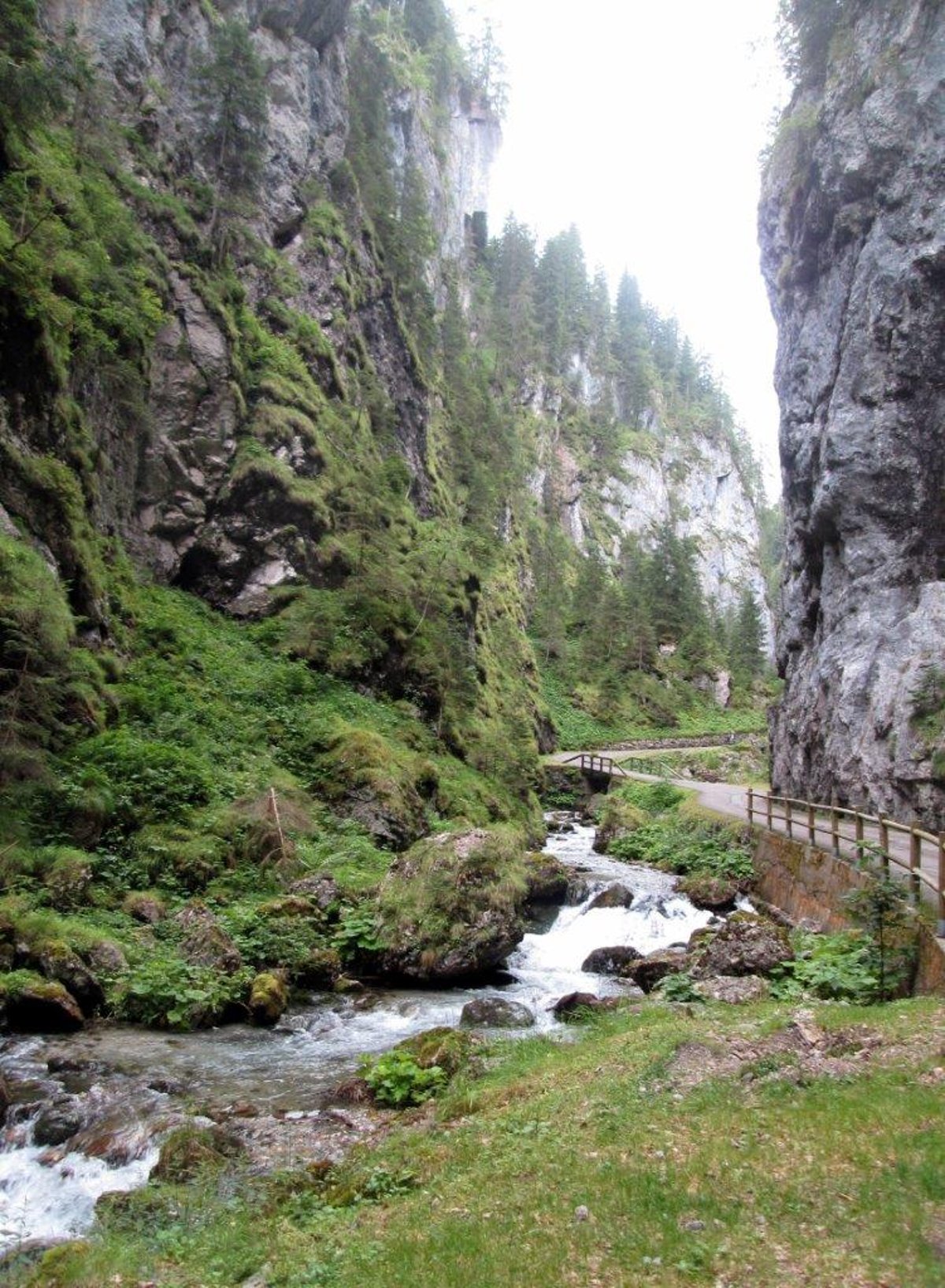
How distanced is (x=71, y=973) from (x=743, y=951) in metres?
10.1

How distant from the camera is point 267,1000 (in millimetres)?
11781

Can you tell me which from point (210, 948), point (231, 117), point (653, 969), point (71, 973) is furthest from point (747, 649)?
point (71, 973)

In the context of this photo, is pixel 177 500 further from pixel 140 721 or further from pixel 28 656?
pixel 28 656

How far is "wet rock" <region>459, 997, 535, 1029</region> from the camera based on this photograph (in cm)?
1198

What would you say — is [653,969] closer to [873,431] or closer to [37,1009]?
[37,1009]

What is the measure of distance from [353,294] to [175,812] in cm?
3401

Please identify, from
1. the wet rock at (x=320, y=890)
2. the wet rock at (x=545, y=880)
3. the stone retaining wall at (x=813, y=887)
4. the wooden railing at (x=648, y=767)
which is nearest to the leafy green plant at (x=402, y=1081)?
the wet rock at (x=320, y=890)

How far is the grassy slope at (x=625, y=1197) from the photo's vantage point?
4.74m

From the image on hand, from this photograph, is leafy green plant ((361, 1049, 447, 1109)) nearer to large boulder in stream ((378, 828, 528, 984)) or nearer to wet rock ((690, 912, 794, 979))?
large boulder in stream ((378, 828, 528, 984))

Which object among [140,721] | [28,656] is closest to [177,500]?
[140,721]

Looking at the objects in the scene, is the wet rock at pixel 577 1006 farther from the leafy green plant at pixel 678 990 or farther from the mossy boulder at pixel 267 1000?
the mossy boulder at pixel 267 1000

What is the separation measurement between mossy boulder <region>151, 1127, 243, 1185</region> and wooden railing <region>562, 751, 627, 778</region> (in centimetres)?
3411

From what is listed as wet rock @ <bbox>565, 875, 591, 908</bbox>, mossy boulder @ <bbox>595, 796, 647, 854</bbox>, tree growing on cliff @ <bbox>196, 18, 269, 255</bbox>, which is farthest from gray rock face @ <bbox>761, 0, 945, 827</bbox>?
tree growing on cliff @ <bbox>196, 18, 269, 255</bbox>

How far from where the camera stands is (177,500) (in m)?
26.7
